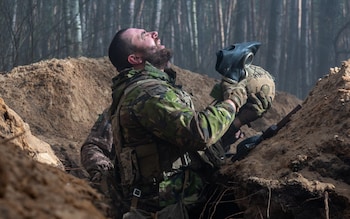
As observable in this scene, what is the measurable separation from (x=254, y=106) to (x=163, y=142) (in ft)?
2.67

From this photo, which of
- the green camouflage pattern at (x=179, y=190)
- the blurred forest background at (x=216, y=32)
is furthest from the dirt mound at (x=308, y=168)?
the blurred forest background at (x=216, y=32)

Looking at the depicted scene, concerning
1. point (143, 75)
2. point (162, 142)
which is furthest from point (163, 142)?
point (143, 75)

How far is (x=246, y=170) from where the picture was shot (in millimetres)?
2672

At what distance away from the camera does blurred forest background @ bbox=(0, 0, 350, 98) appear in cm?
1027

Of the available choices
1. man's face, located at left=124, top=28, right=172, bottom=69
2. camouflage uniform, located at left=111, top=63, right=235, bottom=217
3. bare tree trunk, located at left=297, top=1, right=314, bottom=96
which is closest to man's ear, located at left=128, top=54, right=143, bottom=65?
man's face, located at left=124, top=28, right=172, bottom=69

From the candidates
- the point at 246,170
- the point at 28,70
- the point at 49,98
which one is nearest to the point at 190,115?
the point at 246,170

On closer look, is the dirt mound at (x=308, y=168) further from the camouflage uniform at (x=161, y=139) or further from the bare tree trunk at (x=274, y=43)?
the bare tree trunk at (x=274, y=43)

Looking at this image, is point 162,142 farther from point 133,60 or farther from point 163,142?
point 133,60

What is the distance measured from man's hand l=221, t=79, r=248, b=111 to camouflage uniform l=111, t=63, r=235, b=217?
0.30 feet

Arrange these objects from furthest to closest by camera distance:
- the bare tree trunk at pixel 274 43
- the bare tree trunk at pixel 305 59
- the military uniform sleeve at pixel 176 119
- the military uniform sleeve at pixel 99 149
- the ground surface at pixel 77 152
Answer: the bare tree trunk at pixel 305 59, the bare tree trunk at pixel 274 43, the military uniform sleeve at pixel 99 149, the military uniform sleeve at pixel 176 119, the ground surface at pixel 77 152

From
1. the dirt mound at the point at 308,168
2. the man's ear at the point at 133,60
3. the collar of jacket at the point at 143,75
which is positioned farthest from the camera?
the man's ear at the point at 133,60

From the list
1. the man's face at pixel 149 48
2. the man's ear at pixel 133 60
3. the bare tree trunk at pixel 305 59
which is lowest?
the bare tree trunk at pixel 305 59

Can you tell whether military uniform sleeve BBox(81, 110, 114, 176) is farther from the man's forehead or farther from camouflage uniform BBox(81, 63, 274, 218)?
the man's forehead

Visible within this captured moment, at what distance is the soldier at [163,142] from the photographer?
9.16 ft
